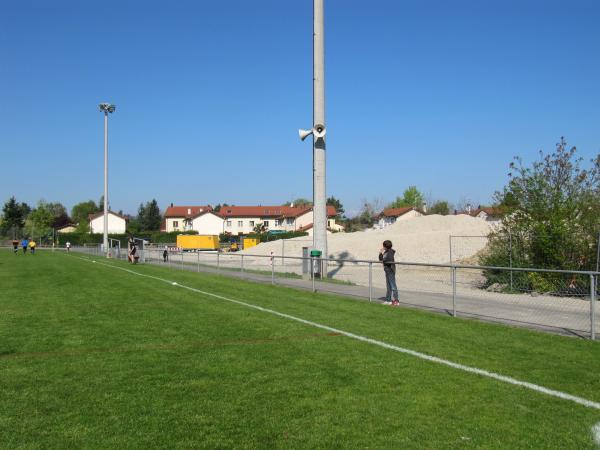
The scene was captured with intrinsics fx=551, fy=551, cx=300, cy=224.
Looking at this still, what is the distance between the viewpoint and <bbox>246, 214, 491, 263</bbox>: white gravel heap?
3744 centimetres

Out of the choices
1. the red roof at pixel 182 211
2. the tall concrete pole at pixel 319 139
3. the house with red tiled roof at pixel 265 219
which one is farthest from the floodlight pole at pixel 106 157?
the red roof at pixel 182 211

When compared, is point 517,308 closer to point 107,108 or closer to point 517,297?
point 517,297

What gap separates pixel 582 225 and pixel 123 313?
14226 millimetres

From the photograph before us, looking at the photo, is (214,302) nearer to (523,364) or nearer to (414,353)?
(414,353)

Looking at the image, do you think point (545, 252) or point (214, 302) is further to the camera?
point (545, 252)

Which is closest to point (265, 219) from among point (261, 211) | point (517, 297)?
point (261, 211)

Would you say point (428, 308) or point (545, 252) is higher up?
point (545, 252)

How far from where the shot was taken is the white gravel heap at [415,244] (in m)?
37.4

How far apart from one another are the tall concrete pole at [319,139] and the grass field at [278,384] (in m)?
12.0

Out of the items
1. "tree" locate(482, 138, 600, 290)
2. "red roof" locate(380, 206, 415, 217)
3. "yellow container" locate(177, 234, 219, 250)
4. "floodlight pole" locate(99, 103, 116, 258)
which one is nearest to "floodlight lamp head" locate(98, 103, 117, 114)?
"floodlight pole" locate(99, 103, 116, 258)

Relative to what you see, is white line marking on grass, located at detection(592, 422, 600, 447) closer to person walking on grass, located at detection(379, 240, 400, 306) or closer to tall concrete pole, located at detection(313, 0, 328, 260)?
person walking on grass, located at detection(379, 240, 400, 306)

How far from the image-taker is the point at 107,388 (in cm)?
592

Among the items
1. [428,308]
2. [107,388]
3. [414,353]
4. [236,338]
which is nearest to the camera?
[107,388]

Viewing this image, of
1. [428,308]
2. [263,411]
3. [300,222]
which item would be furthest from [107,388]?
[300,222]
